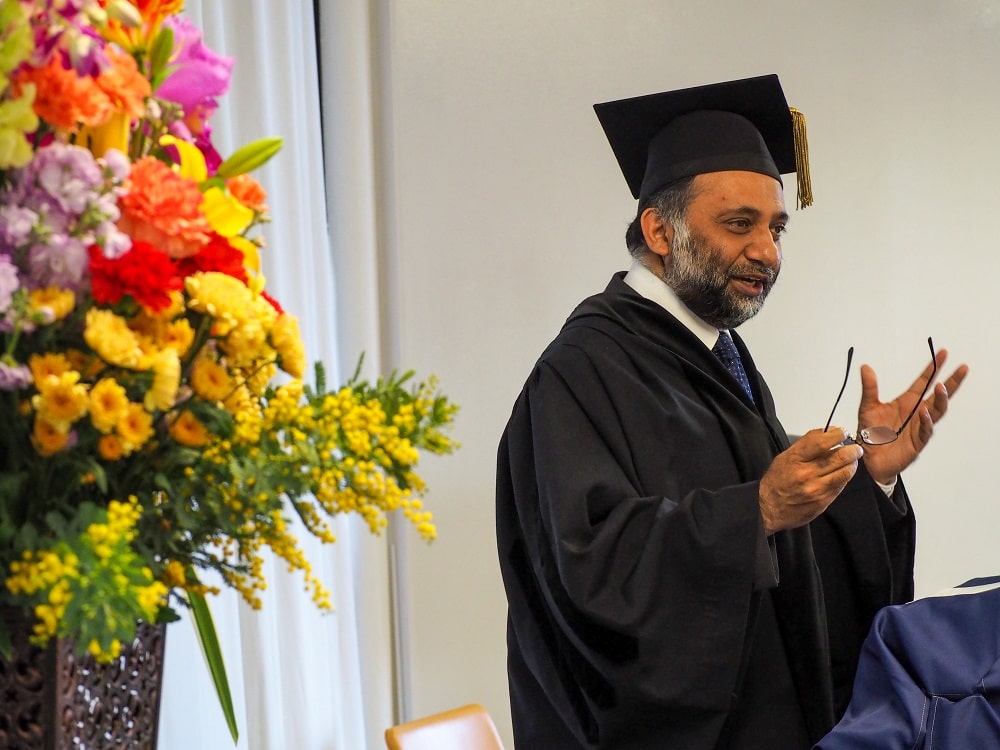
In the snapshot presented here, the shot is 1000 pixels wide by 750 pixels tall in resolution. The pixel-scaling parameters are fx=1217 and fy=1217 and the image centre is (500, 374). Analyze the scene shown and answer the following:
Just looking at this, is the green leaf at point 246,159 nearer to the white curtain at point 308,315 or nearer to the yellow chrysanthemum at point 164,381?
the yellow chrysanthemum at point 164,381

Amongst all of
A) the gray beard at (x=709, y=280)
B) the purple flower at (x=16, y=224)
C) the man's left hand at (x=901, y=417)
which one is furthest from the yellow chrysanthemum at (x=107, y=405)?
the man's left hand at (x=901, y=417)

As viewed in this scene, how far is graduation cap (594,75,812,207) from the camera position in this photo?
2643 mm

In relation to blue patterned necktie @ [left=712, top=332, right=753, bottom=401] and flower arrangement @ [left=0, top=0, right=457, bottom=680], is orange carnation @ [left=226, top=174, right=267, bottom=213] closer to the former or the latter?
flower arrangement @ [left=0, top=0, right=457, bottom=680]

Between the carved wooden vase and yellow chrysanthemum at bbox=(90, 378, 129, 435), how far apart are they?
17 centimetres

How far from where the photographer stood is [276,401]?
949 millimetres

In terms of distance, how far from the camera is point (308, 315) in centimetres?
323

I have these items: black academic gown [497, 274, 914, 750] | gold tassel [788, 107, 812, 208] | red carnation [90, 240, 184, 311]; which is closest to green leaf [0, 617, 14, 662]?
red carnation [90, 240, 184, 311]

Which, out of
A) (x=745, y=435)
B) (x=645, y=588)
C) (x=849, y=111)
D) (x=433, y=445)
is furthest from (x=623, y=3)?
(x=433, y=445)

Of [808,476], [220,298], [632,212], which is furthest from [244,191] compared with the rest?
[632,212]

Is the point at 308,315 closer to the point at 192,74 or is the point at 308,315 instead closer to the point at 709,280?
the point at 709,280

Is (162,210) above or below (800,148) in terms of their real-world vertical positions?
below

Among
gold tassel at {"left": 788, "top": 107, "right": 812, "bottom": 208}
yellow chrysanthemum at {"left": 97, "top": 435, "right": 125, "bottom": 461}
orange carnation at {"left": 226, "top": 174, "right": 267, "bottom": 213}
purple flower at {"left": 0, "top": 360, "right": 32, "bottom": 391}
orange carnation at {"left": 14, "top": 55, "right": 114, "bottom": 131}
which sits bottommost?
yellow chrysanthemum at {"left": 97, "top": 435, "right": 125, "bottom": 461}

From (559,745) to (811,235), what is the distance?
8.35 ft

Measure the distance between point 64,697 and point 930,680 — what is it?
114 centimetres
